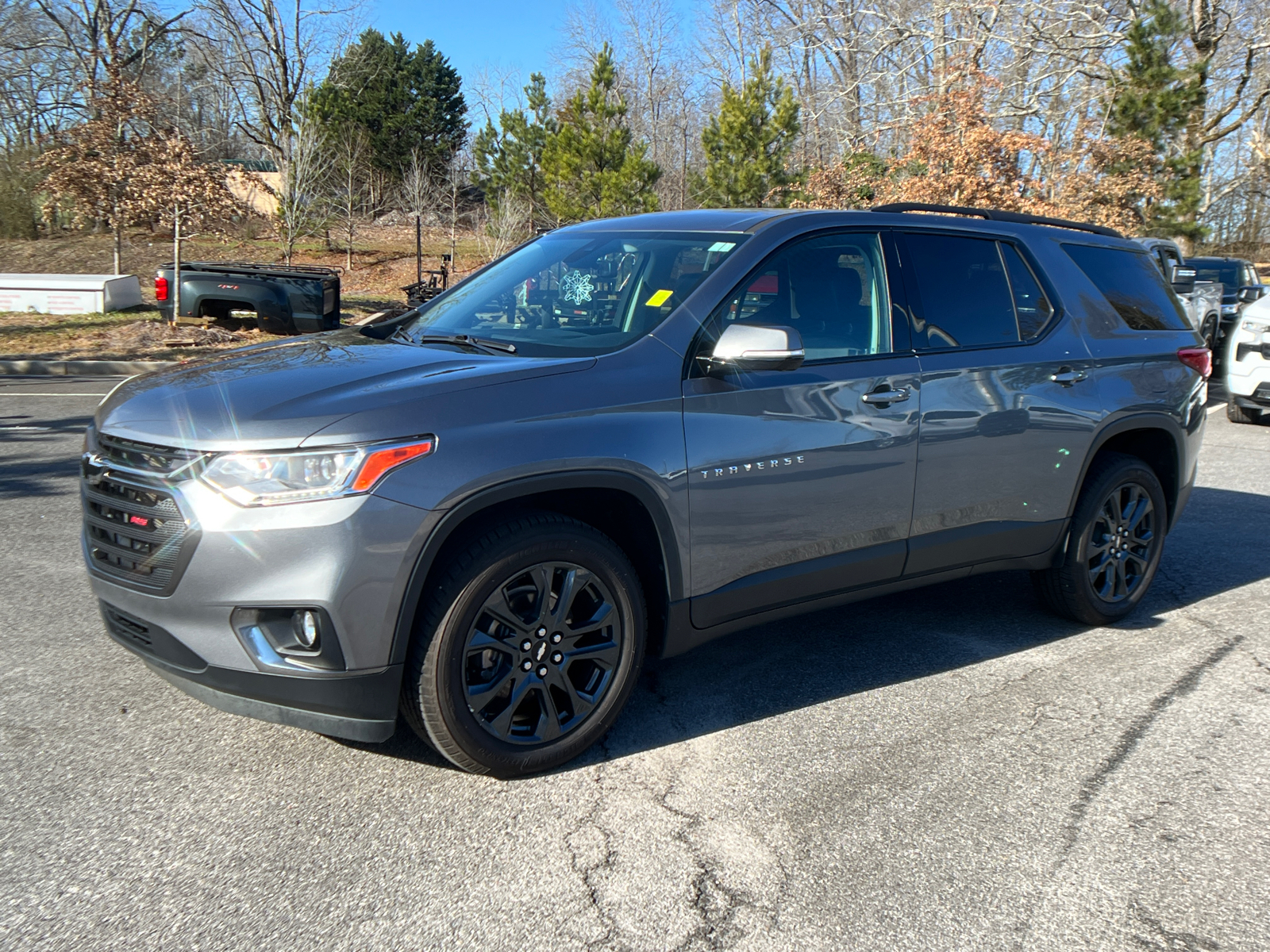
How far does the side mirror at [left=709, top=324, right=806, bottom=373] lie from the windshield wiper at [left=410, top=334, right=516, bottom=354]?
2.43ft

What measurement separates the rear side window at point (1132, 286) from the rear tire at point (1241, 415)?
7.86 meters

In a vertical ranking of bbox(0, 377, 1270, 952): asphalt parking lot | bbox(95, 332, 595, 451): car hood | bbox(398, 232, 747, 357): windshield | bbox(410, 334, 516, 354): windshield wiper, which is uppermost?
bbox(398, 232, 747, 357): windshield

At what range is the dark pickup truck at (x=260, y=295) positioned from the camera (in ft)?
52.2

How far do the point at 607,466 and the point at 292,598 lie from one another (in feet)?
3.38

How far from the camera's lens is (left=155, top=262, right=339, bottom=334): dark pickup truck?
15906mm

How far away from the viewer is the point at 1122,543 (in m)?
5.06

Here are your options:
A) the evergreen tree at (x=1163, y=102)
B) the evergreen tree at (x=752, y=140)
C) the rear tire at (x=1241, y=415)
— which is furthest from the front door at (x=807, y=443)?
the evergreen tree at (x=752, y=140)

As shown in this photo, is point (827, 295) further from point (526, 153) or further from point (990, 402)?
point (526, 153)

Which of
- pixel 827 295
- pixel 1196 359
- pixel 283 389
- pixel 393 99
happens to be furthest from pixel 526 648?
pixel 393 99

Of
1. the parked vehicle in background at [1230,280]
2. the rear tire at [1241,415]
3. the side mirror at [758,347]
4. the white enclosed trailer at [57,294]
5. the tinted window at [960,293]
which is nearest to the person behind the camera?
the side mirror at [758,347]

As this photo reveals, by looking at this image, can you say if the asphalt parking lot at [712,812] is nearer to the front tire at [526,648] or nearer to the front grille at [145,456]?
the front tire at [526,648]

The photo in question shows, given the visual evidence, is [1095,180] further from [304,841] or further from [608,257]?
[304,841]

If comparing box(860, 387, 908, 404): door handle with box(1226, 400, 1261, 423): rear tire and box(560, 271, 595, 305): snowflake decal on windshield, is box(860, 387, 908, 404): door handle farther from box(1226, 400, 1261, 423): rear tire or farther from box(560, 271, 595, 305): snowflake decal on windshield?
box(1226, 400, 1261, 423): rear tire

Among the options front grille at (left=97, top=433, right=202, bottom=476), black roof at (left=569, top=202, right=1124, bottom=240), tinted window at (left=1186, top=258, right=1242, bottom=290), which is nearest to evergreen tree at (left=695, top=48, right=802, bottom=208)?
tinted window at (left=1186, top=258, right=1242, bottom=290)
